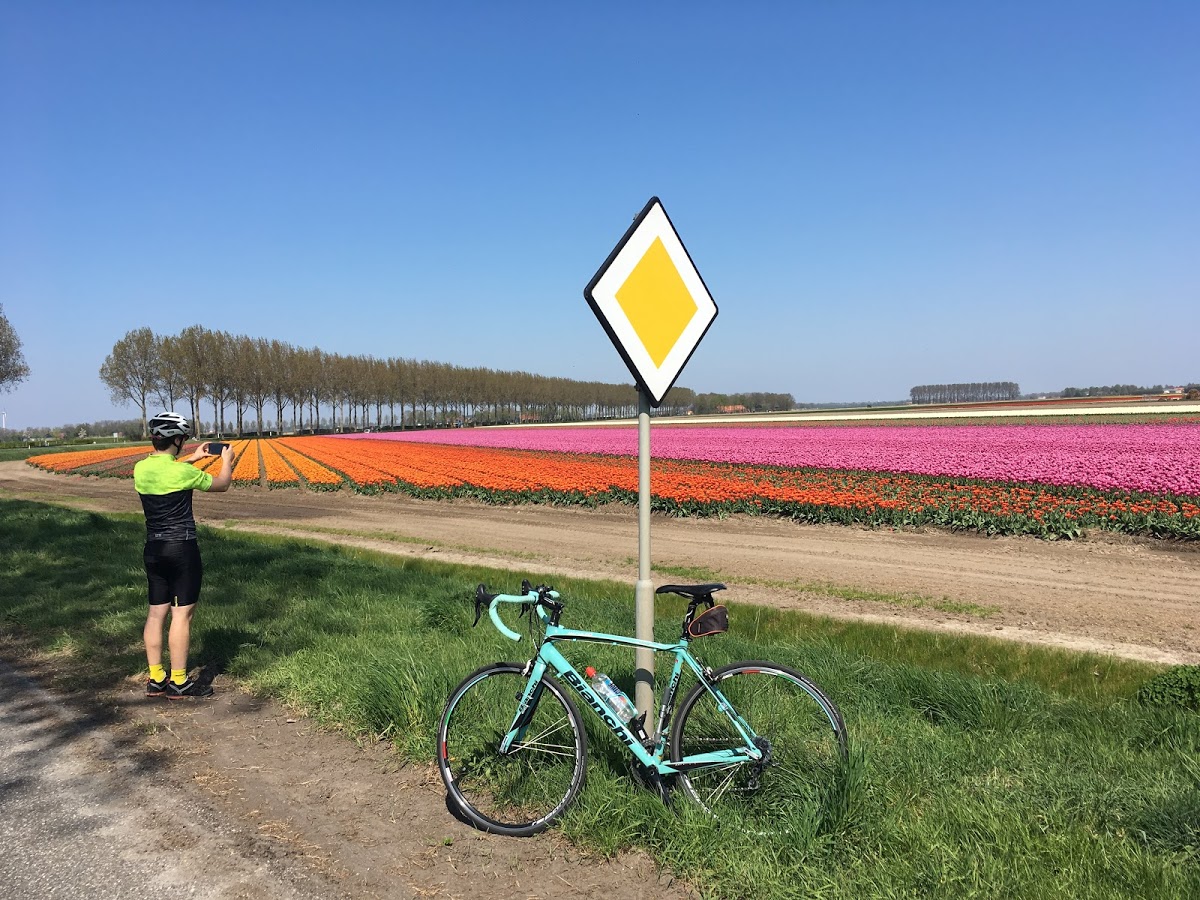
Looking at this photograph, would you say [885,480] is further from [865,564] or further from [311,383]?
[311,383]

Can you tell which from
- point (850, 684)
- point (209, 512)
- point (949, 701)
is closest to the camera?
point (949, 701)

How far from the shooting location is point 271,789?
378cm

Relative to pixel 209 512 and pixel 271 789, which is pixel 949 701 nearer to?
pixel 271 789

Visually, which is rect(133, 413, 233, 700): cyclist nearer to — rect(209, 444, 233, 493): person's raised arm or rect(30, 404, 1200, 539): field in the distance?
rect(209, 444, 233, 493): person's raised arm

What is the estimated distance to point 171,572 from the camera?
533 centimetres

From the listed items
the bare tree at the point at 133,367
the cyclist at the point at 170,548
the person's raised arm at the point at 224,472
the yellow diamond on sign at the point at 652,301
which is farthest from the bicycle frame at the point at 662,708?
the bare tree at the point at 133,367

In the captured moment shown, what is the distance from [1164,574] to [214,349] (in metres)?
99.6

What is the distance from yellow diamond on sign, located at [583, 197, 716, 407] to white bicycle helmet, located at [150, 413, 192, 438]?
3.73 m

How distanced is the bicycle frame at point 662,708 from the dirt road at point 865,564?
5400 mm

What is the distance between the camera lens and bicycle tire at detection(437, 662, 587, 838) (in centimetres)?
339

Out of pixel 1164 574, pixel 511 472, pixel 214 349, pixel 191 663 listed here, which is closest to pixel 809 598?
pixel 1164 574

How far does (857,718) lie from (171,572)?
16.4 feet

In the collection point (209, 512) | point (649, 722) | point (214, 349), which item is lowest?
point (209, 512)

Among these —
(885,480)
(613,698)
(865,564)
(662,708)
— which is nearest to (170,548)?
(613,698)
